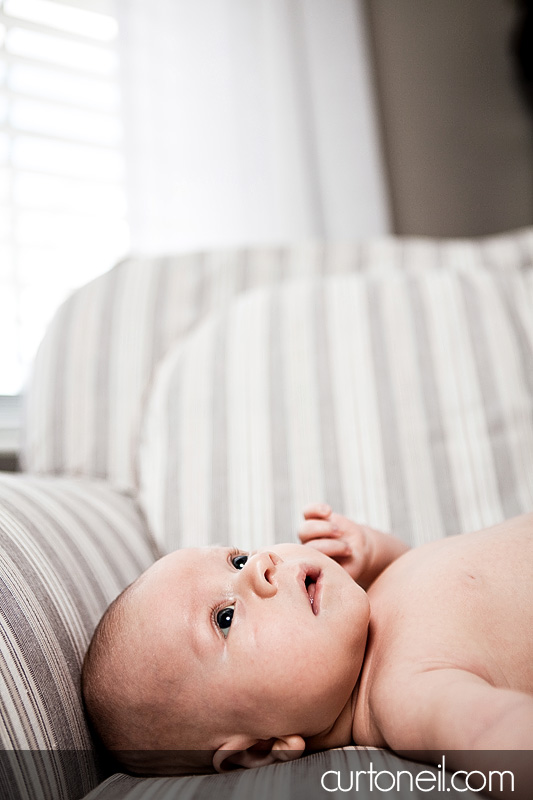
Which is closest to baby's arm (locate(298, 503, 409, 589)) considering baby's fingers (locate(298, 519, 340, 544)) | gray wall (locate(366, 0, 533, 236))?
baby's fingers (locate(298, 519, 340, 544))

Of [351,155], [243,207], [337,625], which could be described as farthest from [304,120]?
[337,625]

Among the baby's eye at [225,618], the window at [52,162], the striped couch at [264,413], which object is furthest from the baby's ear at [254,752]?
the window at [52,162]

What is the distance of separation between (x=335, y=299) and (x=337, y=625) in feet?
2.16

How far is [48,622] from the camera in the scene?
0.68 meters

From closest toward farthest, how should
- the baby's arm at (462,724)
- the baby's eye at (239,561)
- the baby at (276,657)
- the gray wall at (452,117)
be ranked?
1. the baby's arm at (462,724)
2. the baby at (276,657)
3. the baby's eye at (239,561)
4. the gray wall at (452,117)

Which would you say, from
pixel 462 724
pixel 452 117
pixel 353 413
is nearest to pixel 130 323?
pixel 353 413

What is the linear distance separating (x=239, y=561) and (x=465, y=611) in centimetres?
26

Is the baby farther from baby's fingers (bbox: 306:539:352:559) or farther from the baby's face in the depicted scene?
baby's fingers (bbox: 306:539:352:559)

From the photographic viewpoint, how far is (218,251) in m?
1.44

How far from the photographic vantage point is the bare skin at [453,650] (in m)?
0.53

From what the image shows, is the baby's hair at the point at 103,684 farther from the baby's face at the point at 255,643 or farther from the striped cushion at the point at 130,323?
the striped cushion at the point at 130,323

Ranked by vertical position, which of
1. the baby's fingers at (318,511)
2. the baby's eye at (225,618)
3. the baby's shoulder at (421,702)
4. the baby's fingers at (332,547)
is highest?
the baby's fingers at (318,511)

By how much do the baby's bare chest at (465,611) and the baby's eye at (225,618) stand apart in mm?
164

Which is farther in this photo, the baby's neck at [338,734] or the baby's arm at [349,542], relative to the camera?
the baby's arm at [349,542]
